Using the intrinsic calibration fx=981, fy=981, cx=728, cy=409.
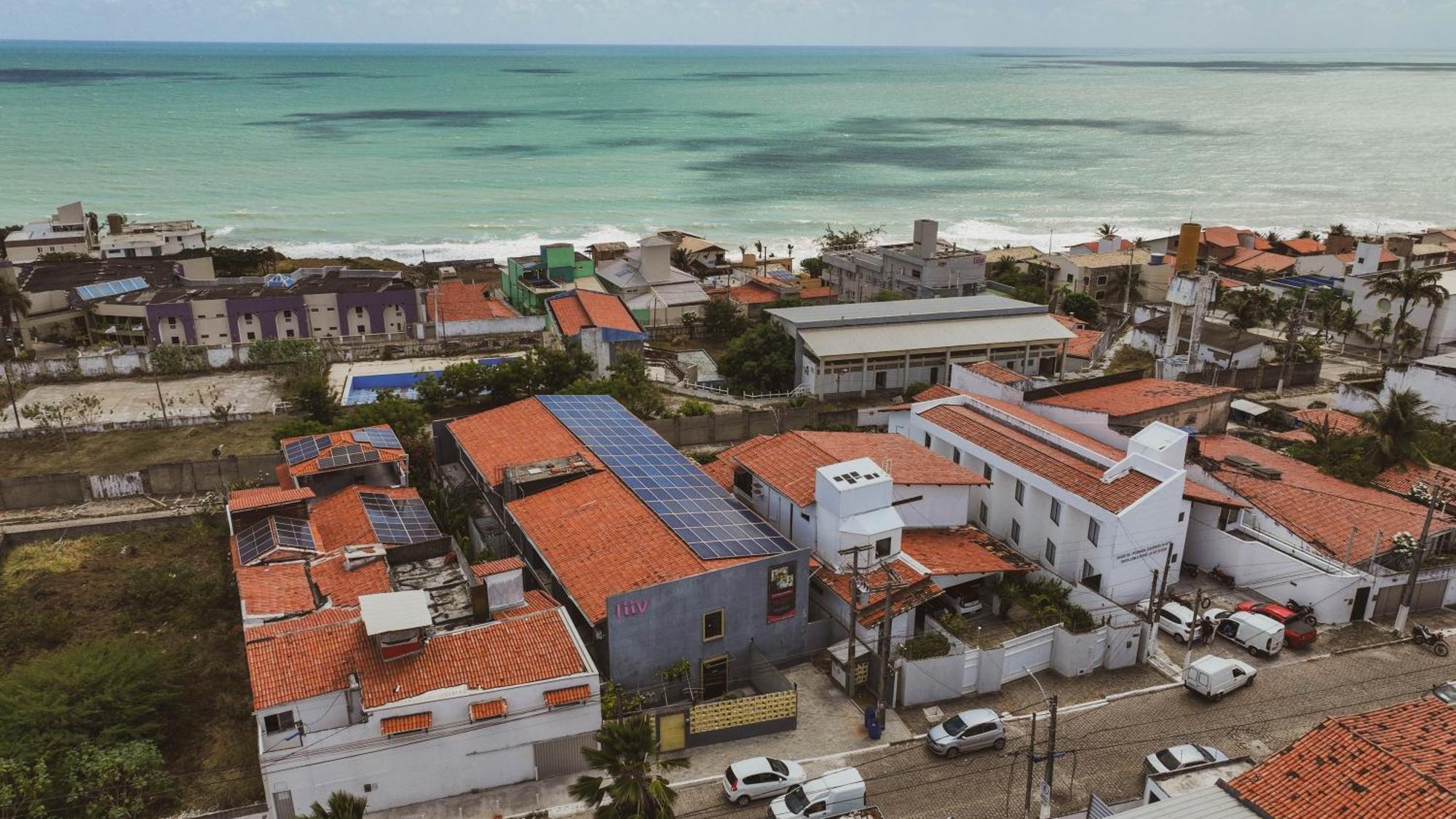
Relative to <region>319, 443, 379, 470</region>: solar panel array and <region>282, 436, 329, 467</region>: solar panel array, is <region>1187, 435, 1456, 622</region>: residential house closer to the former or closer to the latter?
<region>319, 443, 379, 470</region>: solar panel array

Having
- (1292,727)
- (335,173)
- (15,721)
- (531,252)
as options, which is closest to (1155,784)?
(1292,727)

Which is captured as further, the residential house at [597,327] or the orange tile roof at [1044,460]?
the residential house at [597,327]

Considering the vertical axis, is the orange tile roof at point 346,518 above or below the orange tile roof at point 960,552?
above

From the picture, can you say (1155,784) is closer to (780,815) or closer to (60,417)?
(780,815)

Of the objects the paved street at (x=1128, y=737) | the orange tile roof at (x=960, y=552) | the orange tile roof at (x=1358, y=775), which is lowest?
the paved street at (x=1128, y=737)

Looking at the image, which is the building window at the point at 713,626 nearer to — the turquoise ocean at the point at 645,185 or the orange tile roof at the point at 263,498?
the orange tile roof at the point at 263,498

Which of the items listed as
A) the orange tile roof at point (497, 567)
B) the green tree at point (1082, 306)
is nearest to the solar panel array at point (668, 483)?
the orange tile roof at point (497, 567)

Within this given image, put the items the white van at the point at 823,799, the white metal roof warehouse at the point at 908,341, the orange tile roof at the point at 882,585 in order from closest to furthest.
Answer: the white van at the point at 823,799 < the orange tile roof at the point at 882,585 < the white metal roof warehouse at the point at 908,341

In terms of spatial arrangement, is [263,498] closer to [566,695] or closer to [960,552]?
[566,695]

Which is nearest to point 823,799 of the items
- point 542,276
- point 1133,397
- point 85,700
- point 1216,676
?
point 1216,676
